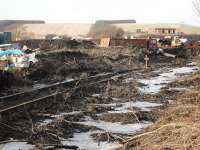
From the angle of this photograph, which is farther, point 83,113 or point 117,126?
point 83,113

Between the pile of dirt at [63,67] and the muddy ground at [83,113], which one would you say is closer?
the muddy ground at [83,113]

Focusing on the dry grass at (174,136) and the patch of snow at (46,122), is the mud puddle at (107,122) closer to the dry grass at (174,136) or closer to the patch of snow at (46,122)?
the patch of snow at (46,122)

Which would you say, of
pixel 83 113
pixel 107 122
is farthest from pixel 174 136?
pixel 83 113

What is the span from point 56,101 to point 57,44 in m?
32.3

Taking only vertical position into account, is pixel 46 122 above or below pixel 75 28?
above

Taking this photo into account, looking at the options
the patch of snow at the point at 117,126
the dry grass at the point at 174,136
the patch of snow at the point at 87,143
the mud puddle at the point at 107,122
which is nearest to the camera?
the dry grass at the point at 174,136

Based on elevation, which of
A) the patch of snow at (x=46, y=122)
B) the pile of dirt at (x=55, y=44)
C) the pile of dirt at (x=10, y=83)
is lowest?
the pile of dirt at (x=55, y=44)

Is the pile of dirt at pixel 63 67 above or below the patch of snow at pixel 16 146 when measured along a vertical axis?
below

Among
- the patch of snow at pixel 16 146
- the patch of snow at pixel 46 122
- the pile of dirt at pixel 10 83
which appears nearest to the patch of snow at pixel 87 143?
the patch of snow at pixel 16 146

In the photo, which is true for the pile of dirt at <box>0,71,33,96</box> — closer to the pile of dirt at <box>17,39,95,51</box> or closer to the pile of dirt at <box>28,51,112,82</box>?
the pile of dirt at <box>28,51,112,82</box>

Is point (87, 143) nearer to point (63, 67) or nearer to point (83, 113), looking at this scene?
point (83, 113)

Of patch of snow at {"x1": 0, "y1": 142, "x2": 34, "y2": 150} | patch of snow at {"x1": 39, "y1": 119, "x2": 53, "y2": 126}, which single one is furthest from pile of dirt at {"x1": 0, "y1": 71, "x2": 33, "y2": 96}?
patch of snow at {"x1": 0, "y1": 142, "x2": 34, "y2": 150}

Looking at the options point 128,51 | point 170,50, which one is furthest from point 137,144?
point 170,50

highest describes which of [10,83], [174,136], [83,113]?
[174,136]
